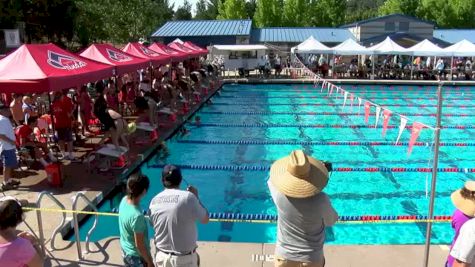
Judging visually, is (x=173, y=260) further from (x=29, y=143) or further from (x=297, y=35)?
(x=297, y=35)

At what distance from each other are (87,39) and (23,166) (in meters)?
28.3

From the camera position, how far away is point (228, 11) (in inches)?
1967

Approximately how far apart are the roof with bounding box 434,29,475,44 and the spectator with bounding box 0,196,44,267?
39586 millimetres

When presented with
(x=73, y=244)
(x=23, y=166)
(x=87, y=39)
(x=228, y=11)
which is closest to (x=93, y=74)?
(x=23, y=166)

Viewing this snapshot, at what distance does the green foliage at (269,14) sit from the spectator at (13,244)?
4701 centimetres

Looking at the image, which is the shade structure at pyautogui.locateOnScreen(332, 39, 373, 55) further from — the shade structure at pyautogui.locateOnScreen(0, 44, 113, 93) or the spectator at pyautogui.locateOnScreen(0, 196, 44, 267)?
the spectator at pyautogui.locateOnScreen(0, 196, 44, 267)

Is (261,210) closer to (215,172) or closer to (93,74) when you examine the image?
(215,172)

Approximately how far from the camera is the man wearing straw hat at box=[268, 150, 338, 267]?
3.03 metres

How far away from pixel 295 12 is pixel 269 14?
9.65ft

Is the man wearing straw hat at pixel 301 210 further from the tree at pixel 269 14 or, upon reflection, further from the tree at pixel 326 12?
the tree at pixel 326 12

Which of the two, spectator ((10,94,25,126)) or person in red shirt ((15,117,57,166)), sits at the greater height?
spectator ((10,94,25,126))

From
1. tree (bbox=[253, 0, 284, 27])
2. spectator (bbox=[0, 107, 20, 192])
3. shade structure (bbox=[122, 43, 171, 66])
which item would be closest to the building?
tree (bbox=[253, 0, 284, 27])

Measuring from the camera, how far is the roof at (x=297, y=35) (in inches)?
1395

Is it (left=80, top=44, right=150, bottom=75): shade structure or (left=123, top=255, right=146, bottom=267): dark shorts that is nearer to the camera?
(left=123, top=255, right=146, bottom=267): dark shorts
